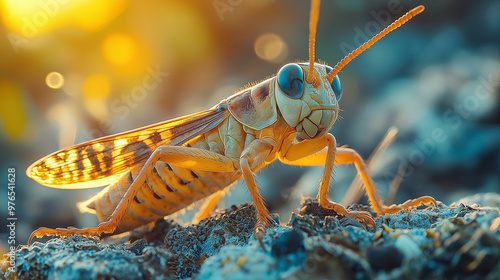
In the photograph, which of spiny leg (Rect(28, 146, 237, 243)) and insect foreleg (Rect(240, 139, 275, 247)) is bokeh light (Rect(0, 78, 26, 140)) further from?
insect foreleg (Rect(240, 139, 275, 247))

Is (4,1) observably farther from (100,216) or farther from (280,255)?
(280,255)

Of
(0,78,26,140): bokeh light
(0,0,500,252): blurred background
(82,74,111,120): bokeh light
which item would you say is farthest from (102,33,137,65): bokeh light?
(0,78,26,140): bokeh light

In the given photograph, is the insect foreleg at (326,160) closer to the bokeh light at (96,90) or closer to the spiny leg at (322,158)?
the spiny leg at (322,158)

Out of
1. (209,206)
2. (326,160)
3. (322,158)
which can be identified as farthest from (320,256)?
(209,206)

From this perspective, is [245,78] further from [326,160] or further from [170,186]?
[326,160]

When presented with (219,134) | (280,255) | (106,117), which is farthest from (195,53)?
(280,255)
